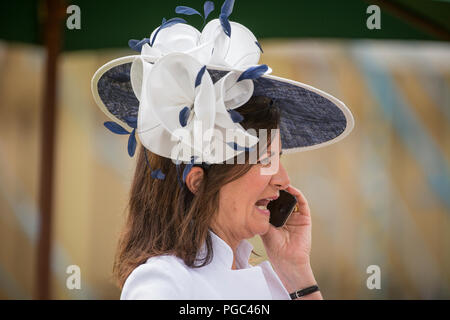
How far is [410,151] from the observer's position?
10.9ft

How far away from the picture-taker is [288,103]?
1.12 metres

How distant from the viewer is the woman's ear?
1.02 meters

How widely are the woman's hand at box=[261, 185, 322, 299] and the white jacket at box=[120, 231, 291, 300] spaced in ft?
0.28

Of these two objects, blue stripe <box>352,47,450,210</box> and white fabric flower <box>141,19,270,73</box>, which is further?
blue stripe <box>352,47,450,210</box>

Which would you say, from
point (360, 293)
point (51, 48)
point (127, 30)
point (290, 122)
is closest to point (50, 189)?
point (51, 48)

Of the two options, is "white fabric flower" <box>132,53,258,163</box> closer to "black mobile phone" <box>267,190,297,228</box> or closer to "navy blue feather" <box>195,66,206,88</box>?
"navy blue feather" <box>195,66,206,88</box>

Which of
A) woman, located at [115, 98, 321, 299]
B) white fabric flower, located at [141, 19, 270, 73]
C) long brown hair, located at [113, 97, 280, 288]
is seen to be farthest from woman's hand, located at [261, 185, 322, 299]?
white fabric flower, located at [141, 19, 270, 73]

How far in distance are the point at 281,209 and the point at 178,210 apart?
27 centimetres

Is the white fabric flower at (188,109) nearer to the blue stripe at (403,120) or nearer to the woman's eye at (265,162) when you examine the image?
the woman's eye at (265,162)

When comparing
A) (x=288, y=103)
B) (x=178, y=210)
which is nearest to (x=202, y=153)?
(x=178, y=210)

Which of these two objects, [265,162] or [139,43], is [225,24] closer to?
[139,43]

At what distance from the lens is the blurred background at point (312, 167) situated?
7.98ft

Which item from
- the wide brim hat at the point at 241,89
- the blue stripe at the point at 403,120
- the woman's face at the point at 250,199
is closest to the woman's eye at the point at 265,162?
the woman's face at the point at 250,199

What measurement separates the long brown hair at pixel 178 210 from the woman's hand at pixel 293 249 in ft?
0.77
